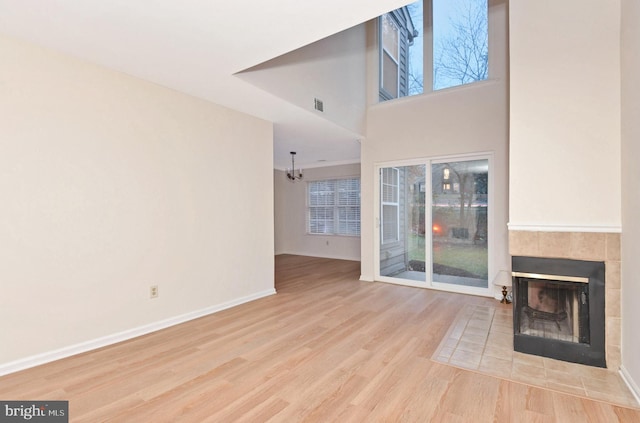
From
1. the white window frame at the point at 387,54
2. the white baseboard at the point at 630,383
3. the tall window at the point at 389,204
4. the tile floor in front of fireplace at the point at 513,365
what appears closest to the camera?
the white baseboard at the point at 630,383

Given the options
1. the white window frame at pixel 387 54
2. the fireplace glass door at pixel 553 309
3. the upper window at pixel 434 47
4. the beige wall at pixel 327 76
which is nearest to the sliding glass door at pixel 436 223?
the beige wall at pixel 327 76

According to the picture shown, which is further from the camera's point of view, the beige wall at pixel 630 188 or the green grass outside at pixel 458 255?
the green grass outside at pixel 458 255

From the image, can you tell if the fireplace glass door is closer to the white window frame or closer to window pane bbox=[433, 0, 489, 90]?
window pane bbox=[433, 0, 489, 90]

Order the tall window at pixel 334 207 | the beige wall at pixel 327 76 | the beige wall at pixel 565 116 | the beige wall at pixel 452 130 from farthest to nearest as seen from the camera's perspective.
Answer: the tall window at pixel 334 207 < the beige wall at pixel 452 130 < the beige wall at pixel 327 76 < the beige wall at pixel 565 116

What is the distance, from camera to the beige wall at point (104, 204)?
7.41ft

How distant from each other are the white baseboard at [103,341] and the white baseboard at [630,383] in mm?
3504

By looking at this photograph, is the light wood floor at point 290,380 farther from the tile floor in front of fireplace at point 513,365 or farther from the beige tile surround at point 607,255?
the beige tile surround at point 607,255

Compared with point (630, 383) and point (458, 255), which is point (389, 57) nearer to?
point (458, 255)

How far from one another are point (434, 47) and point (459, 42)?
36 centimetres

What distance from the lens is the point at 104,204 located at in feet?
8.82

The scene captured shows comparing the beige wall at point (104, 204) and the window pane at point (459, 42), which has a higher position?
the window pane at point (459, 42)

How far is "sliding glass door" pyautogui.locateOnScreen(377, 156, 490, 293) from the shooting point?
14.0 feet

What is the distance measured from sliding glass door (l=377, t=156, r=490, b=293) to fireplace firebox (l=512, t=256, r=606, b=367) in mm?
1749

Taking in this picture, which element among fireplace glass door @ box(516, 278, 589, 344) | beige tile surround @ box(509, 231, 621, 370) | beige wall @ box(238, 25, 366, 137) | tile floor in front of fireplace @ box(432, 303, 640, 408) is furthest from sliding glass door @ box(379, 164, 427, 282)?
beige tile surround @ box(509, 231, 621, 370)
